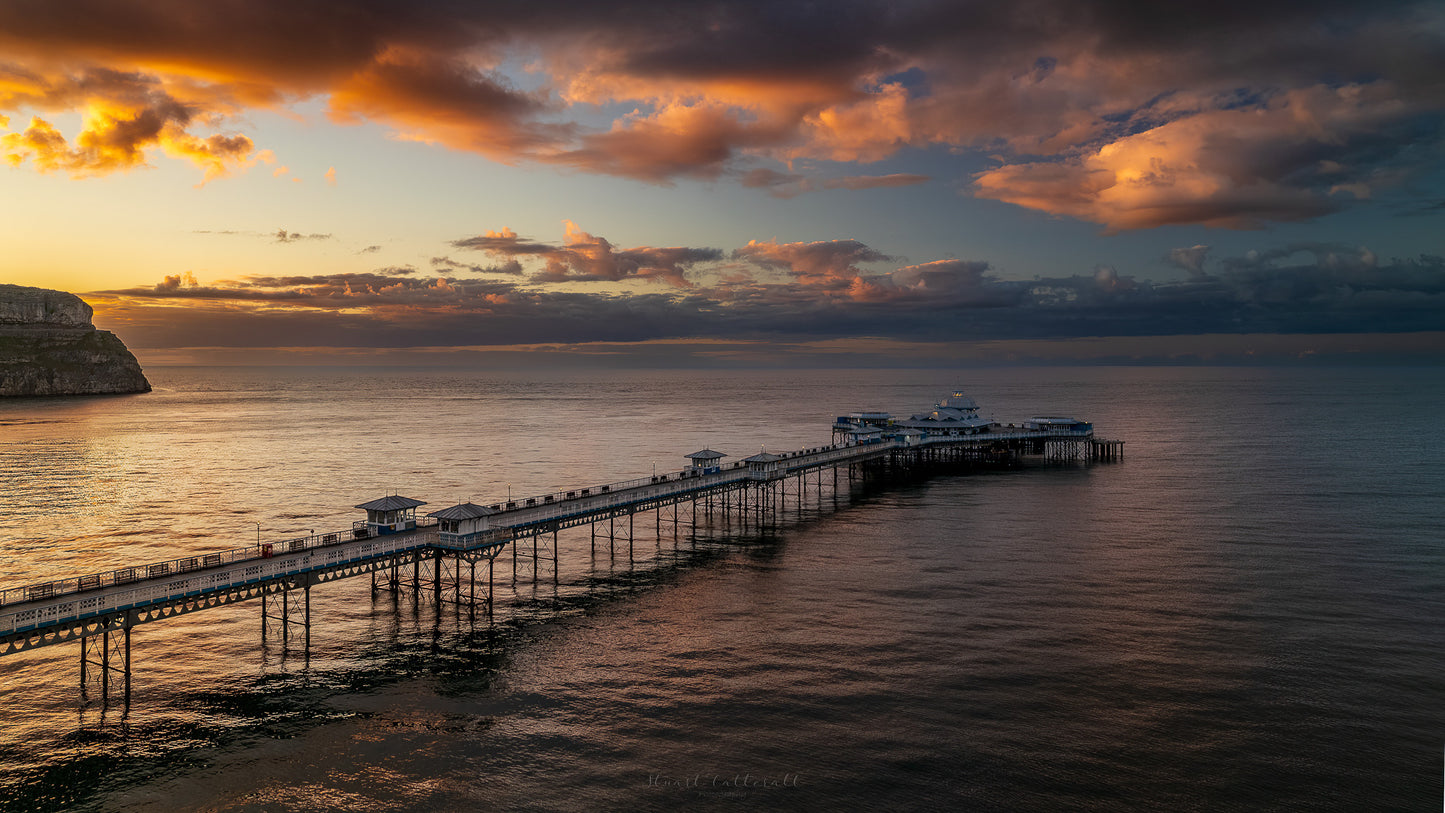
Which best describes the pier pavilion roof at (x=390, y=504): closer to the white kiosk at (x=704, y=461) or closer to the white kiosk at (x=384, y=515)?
the white kiosk at (x=384, y=515)

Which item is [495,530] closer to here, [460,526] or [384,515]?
[460,526]

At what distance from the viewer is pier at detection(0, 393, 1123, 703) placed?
1668 inches

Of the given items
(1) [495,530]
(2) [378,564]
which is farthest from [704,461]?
(2) [378,564]

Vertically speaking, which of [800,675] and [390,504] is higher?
[390,504]

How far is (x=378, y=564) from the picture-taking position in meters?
56.7

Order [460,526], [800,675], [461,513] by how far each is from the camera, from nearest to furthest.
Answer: [800,675] → [461,513] → [460,526]

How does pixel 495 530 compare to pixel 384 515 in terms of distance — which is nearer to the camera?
pixel 495 530

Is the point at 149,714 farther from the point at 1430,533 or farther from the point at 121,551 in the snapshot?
the point at 1430,533

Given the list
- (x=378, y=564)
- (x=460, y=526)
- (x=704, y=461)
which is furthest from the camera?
(x=704, y=461)

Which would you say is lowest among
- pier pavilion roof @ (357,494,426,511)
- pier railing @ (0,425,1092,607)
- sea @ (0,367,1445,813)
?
sea @ (0,367,1445,813)

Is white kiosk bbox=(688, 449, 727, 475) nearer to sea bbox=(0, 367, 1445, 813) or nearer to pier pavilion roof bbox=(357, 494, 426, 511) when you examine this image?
sea bbox=(0, 367, 1445, 813)

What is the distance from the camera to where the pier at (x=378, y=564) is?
4238 cm

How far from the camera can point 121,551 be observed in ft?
238

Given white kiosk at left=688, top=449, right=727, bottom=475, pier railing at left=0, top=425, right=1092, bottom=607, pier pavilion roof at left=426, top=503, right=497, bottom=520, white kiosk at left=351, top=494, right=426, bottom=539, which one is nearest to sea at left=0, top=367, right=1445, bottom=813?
pier railing at left=0, top=425, right=1092, bottom=607
